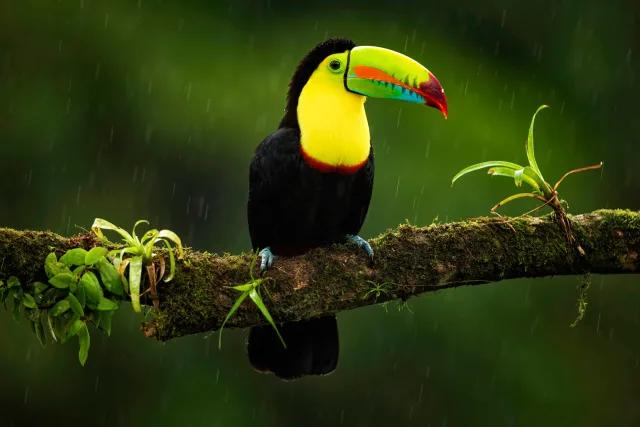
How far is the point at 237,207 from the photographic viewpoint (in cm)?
787

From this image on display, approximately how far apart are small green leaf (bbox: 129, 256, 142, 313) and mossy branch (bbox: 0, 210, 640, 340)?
3.3 inches

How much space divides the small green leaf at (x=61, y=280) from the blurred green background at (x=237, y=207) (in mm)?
4340

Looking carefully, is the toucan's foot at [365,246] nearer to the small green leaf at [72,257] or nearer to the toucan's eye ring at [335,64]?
the toucan's eye ring at [335,64]

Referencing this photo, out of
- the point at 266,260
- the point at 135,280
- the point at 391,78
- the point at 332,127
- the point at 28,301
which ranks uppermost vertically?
the point at 391,78

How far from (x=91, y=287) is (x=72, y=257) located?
4.5 inches

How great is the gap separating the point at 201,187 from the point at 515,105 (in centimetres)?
275

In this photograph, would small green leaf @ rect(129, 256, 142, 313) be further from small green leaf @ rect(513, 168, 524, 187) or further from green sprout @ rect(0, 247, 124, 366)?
small green leaf @ rect(513, 168, 524, 187)

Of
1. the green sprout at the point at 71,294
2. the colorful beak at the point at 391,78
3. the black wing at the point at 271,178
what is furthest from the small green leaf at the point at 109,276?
the colorful beak at the point at 391,78

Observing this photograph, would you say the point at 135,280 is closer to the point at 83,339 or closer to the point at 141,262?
the point at 141,262

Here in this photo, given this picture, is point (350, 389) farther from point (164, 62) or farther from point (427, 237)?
point (427, 237)

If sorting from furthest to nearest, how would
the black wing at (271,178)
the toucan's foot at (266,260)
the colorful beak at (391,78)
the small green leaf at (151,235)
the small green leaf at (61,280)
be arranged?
1. the black wing at (271,178)
2. the colorful beak at (391,78)
3. the toucan's foot at (266,260)
4. the small green leaf at (151,235)
5. the small green leaf at (61,280)

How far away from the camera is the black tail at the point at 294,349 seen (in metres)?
4.05

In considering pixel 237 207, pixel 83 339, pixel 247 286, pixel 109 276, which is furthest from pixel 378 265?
pixel 237 207

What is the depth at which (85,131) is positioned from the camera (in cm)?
802
